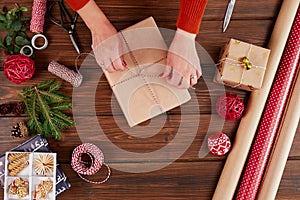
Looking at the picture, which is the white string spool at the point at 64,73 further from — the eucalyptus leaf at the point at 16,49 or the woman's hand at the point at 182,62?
the woman's hand at the point at 182,62

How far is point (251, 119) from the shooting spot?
1311 mm

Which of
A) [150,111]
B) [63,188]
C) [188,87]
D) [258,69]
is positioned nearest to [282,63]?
[258,69]

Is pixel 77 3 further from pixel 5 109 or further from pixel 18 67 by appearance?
pixel 5 109

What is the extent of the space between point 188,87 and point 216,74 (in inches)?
4.0

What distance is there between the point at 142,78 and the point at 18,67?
0.34 metres

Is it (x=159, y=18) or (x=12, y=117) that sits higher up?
(x=159, y=18)

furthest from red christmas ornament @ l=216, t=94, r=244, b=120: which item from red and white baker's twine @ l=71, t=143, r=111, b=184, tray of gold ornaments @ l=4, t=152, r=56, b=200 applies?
tray of gold ornaments @ l=4, t=152, r=56, b=200

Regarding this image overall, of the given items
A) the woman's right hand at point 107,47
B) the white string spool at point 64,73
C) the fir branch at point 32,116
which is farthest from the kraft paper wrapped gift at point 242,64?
the fir branch at point 32,116

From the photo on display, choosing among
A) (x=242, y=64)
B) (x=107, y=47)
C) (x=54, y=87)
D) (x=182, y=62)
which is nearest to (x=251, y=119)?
(x=242, y=64)

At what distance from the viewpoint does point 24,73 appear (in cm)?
126

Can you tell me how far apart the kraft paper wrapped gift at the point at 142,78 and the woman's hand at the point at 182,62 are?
42 millimetres

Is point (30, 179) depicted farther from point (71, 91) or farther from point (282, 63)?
point (282, 63)

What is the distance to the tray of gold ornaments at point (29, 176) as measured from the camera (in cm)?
128

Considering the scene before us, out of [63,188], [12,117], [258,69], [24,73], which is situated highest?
[258,69]
